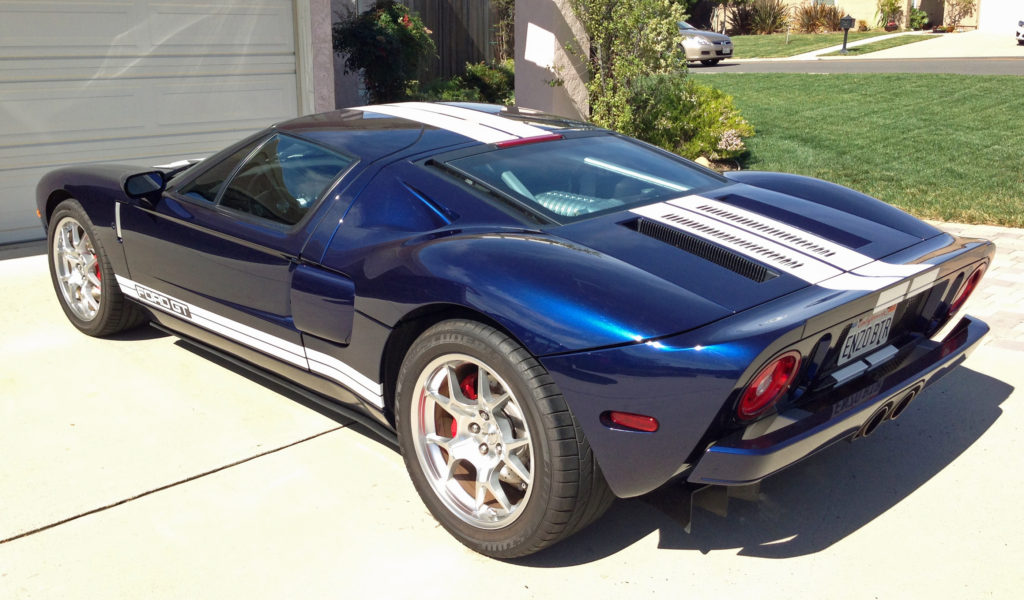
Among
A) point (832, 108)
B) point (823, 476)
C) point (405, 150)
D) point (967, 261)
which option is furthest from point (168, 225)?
point (832, 108)

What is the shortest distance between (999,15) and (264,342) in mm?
32399

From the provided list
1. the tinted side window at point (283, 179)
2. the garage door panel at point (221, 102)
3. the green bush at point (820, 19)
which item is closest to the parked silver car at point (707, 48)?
the green bush at point (820, 19)

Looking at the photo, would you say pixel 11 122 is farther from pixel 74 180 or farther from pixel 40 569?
pixel 40 569

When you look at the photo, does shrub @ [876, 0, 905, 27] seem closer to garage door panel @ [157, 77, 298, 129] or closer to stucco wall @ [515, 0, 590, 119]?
stucco wall @ [515, 0, 590, 119]

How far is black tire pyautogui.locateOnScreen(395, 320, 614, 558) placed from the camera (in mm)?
2568

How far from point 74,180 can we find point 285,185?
1.59 m

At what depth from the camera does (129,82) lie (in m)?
7.23

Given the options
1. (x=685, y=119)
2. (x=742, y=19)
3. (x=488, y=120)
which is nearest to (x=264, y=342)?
(x=488, y=120)

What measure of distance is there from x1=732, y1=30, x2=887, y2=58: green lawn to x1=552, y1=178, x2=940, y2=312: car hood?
22.1m

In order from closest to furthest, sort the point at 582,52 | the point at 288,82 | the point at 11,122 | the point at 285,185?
the point at 285,185 → the point at 11,122 → the point at 288,82 → the point at 582,52

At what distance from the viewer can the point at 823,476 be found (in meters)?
3.36

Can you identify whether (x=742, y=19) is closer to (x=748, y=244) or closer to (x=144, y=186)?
(x=144, y=186)

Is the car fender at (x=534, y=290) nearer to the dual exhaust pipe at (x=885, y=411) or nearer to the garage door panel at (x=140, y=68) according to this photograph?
the dual exhaust pipe at (x=885, y=411)

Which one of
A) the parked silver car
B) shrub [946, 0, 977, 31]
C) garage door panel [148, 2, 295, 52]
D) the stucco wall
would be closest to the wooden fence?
the stucco wall
